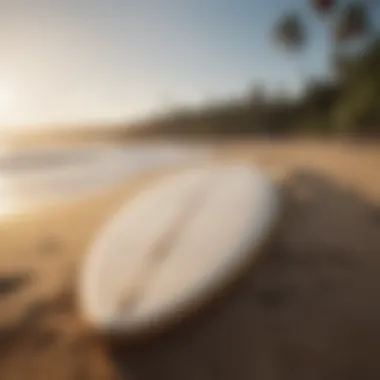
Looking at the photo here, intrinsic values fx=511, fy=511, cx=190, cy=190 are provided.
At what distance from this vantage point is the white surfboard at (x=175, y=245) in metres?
0.59

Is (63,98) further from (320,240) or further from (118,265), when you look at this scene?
(320,240)

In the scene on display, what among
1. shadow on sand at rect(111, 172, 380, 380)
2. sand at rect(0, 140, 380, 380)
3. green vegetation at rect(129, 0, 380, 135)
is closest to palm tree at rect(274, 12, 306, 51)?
green vegetation at rect(129, 0, 380, 135)

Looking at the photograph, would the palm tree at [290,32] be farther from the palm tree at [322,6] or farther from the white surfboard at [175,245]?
the white surfboard at [175,245]

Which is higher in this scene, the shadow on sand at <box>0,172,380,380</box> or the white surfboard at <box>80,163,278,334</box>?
the white surfboard at <box>80,163,278,334</box>

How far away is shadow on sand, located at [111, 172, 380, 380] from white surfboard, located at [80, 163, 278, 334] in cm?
3

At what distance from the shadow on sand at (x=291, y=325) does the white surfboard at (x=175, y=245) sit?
0.03 m

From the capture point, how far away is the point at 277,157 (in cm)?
79

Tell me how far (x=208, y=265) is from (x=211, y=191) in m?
0.16

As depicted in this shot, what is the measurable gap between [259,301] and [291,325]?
0.15 ft

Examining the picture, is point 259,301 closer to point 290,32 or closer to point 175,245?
point 175,245

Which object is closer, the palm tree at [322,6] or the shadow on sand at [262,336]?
the shadow on sand at [262,336]

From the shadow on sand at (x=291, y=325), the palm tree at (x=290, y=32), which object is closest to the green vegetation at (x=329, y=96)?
the palm tree at (x=290, y=32)

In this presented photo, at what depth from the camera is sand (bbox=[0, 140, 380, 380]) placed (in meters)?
0.56

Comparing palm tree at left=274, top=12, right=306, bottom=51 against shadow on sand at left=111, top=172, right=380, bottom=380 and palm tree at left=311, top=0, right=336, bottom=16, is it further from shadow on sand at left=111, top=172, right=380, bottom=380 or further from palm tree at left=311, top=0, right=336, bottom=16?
shadow on sand at left=111, top=172, right=380, bottom=380
